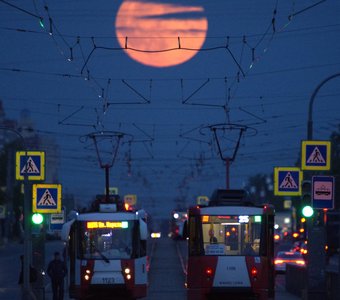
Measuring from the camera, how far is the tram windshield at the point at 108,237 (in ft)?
104

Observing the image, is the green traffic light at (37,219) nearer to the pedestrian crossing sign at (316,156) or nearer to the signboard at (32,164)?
the signboard at (32,164)

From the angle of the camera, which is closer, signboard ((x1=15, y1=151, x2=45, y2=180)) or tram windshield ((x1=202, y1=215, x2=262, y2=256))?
tram windshield ((x1=202, y1=215, x2=262, y2=256))

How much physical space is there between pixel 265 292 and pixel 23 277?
24.2ft

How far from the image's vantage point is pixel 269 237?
29016 mm

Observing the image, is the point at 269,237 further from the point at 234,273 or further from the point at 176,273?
the point at 176,273

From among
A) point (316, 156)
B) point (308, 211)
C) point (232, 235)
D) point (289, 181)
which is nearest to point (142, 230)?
point (232, 235)

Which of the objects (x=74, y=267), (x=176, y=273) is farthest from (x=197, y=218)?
(x=176, y=273)

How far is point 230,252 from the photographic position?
28.6 metres

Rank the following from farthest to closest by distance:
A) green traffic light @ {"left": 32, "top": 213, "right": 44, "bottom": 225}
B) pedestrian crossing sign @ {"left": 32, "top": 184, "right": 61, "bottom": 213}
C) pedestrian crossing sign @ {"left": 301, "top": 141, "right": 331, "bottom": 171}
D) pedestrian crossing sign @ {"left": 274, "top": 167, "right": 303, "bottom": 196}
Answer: pedestrian crossing sign @ {"left": 274, "top": 167, "right": 303, "bottom": 196}
pedestrian crossing sign @ {"left": 32, "top": 184, "right": 61, "bottom": 213}
green traffic light @ {"left": 32, "top": 213, "right": 44, "bottom": 225}
pedestrian crossing sign @ {"left": 301, "top": 141, "right": 331, "bottom": 171}

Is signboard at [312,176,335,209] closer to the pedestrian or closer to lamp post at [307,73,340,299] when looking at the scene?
lamp post at [307,73,340,299]

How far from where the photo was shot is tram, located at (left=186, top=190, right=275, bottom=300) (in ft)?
93.9

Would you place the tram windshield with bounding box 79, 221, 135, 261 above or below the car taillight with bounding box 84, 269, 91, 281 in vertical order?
above

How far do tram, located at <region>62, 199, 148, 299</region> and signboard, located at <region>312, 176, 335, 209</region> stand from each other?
5540 millimetres

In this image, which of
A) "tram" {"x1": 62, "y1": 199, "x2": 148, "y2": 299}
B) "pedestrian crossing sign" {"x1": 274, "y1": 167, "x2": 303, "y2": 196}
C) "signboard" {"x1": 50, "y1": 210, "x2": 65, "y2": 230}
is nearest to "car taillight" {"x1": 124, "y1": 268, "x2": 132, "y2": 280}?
"tram" {"x1": 62, "y1": 199, "x2": 148, "y2": 299}
